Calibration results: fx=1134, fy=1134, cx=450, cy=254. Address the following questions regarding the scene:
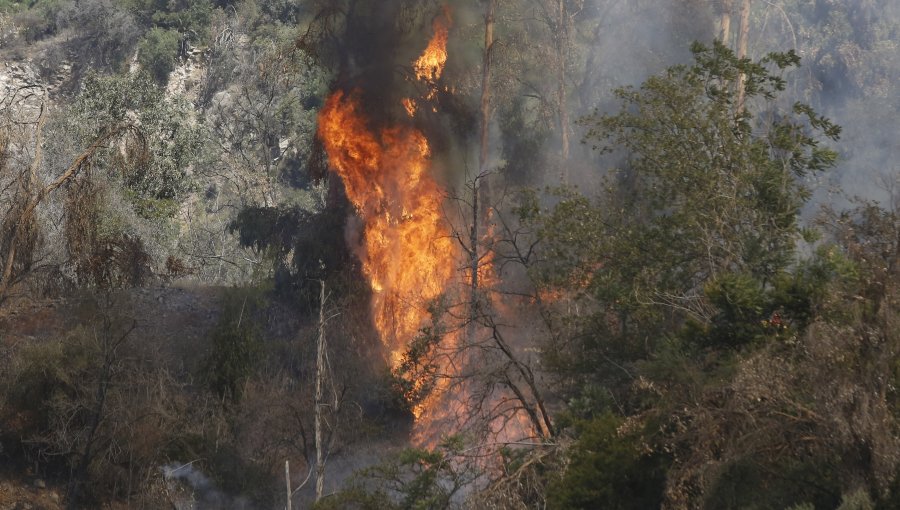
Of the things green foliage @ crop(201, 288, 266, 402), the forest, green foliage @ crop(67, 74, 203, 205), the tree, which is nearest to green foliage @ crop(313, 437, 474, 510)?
the forest

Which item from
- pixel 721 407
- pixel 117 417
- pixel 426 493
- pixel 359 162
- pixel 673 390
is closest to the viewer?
pixel 721 407

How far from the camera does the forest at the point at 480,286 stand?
14.4 m

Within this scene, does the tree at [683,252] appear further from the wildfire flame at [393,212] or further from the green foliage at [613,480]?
the wildfire flame at [393,212]

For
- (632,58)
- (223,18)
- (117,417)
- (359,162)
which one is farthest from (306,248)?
(223,18)

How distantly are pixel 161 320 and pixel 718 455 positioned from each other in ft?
86.6

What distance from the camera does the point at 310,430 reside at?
30828 millimetres

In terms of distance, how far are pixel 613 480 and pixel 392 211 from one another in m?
20.0

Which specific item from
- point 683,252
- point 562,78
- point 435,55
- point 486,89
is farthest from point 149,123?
point 683,252

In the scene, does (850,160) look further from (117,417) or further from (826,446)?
(826,446)

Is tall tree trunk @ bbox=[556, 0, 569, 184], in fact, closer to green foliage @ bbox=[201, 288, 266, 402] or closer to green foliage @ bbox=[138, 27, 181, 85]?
green foliage @ bbox=[201, 288, 266, 402]

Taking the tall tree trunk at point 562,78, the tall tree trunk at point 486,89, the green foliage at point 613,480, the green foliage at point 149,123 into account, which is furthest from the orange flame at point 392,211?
the green foliage at point 613,480

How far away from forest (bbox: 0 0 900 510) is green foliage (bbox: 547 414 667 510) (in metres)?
0.04

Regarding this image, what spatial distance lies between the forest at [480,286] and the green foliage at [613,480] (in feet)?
Answer: 0.14

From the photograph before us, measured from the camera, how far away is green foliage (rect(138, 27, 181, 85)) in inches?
2891
